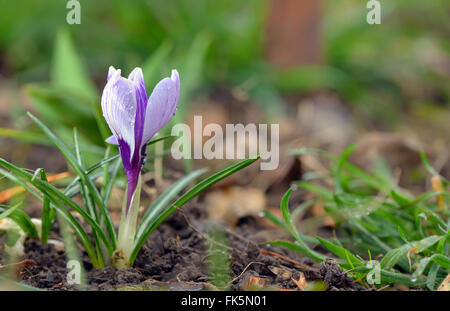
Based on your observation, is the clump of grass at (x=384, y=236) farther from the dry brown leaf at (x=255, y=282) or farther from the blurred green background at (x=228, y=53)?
the blurred green background at (x=228, y=53)

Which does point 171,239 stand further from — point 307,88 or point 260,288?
point 307,88

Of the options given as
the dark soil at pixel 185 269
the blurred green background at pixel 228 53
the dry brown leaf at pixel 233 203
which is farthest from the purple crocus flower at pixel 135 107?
the blurred green background at pixel 228 53

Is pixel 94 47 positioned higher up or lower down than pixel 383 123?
higher up

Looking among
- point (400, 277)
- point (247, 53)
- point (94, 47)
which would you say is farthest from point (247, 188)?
point (94, 47)

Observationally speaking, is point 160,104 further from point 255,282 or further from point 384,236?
point 384,236

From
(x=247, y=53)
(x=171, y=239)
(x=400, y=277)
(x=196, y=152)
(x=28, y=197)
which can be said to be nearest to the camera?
(x=400, y=277)

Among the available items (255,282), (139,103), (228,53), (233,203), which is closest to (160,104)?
(139,103)
